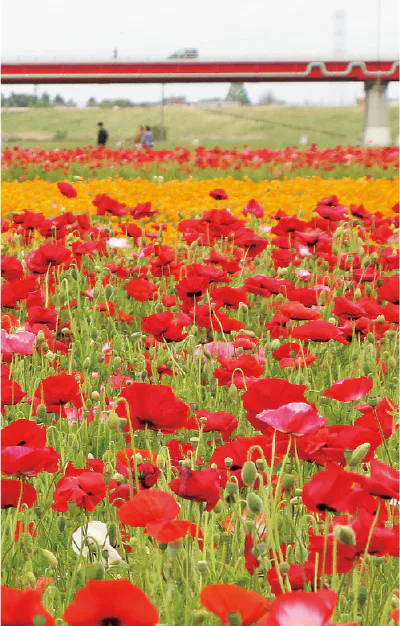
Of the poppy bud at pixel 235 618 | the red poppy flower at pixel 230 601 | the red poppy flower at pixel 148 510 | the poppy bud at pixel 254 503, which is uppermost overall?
the red poppy flower at pixel 230 601

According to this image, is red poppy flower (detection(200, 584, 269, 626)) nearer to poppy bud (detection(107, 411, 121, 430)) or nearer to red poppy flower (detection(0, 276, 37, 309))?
poppy bud (detection(107, 411, 121, 430))

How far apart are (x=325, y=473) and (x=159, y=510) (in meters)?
0.23

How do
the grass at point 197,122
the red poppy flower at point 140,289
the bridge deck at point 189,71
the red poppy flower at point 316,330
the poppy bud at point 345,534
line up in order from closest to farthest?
the poppy bud at point 345,534
the red poppy flower at point 316,330
the red poppy flower at point 140,289
the bridge deck at point 189,71
the grass at point 197,122

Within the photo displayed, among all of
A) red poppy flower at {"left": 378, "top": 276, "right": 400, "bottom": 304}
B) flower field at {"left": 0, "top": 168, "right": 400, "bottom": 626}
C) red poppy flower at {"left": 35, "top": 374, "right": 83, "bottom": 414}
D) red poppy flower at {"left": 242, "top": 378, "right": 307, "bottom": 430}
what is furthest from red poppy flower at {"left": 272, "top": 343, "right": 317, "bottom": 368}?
red poppy flower at {"left": 242, "top": 378, "right": 307, "bottom": 430}

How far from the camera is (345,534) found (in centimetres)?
111

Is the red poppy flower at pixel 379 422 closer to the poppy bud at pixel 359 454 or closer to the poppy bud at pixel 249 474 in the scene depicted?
the poppy bud at pixel 359 454

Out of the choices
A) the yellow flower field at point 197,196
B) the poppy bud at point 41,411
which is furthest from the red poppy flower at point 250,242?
the yellow flower field at point 197,196

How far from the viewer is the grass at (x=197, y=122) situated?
2056 inches

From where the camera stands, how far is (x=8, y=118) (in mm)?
69500

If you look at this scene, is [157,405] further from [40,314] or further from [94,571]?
[40,314]

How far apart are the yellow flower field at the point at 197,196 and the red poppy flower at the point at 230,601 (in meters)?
5.76

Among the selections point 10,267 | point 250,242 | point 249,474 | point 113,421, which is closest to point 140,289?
point 10,267

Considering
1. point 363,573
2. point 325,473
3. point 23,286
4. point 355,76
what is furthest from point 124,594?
point 355,76

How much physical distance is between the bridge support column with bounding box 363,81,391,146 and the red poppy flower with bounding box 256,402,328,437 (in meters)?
34.5
